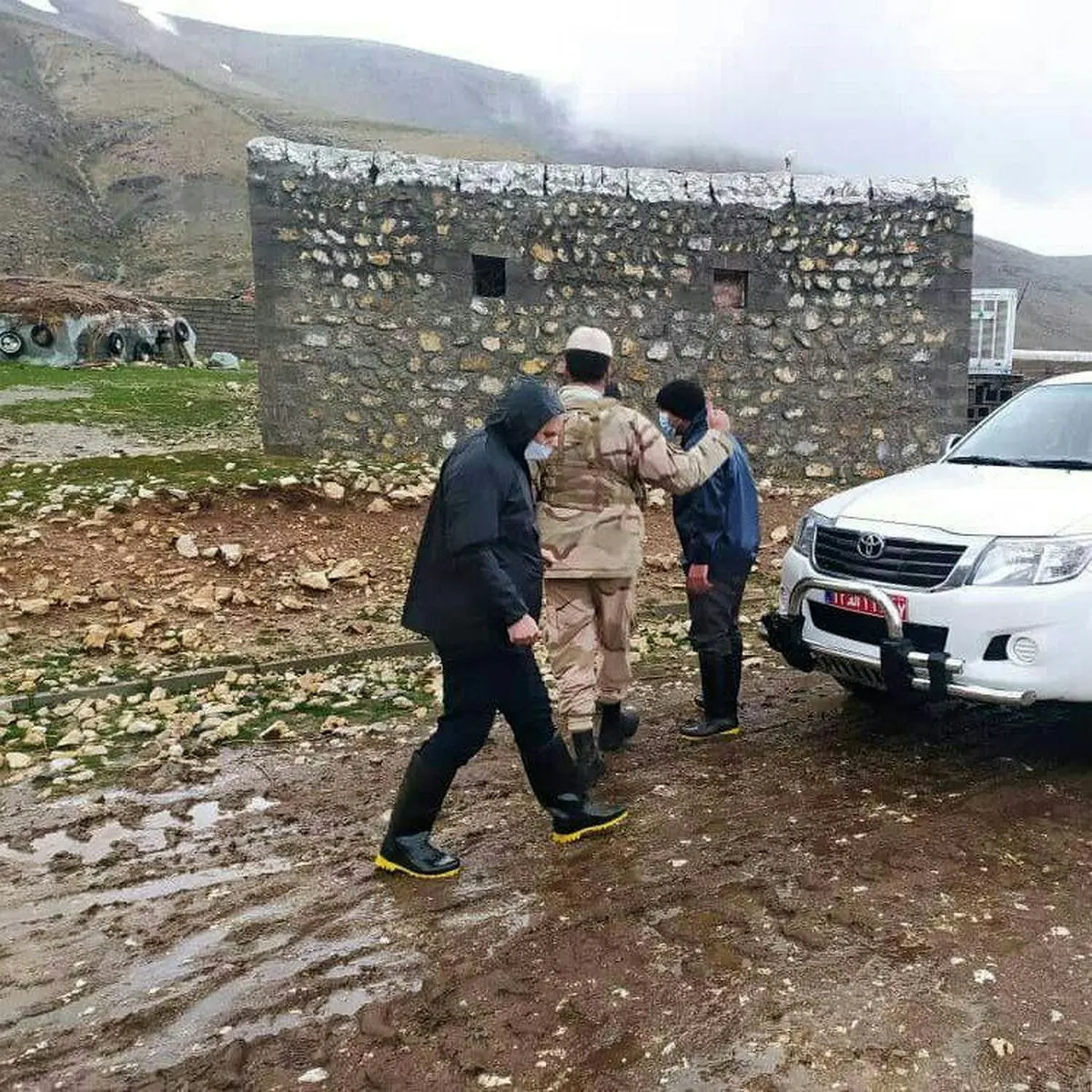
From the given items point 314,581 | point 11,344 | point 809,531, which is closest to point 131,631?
point 314,581

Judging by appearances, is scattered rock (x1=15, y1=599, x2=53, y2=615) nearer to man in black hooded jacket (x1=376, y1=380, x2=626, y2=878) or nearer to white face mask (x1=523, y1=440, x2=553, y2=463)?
man in black hooded jacket (x1=376, y1=380, x2=626, y2=878)

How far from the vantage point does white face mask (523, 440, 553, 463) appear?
149 inches

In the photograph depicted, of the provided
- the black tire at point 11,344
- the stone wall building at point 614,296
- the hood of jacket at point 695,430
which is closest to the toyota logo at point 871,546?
the hood of jacket at point 695,430

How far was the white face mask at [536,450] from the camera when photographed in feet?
12.4

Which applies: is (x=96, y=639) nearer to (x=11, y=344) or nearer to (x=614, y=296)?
(x=614, y=296)

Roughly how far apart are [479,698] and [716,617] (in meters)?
1.73

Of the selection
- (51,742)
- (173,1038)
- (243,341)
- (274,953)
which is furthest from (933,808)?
(243,341)

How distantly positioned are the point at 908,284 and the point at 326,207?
574 centimetres

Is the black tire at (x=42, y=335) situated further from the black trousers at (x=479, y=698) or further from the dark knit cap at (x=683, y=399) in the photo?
the black trousers at (x=479, y=698)

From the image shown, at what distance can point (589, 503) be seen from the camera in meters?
4.42

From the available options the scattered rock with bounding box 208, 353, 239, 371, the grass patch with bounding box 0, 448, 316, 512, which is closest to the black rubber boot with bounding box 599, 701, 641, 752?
the grass patch with bounding box 0, 448, 316, 512

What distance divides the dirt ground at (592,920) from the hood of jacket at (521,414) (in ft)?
5.17

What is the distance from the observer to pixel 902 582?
441 cm

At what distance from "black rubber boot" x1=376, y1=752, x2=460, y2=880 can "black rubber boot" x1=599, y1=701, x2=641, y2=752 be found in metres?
1.35
